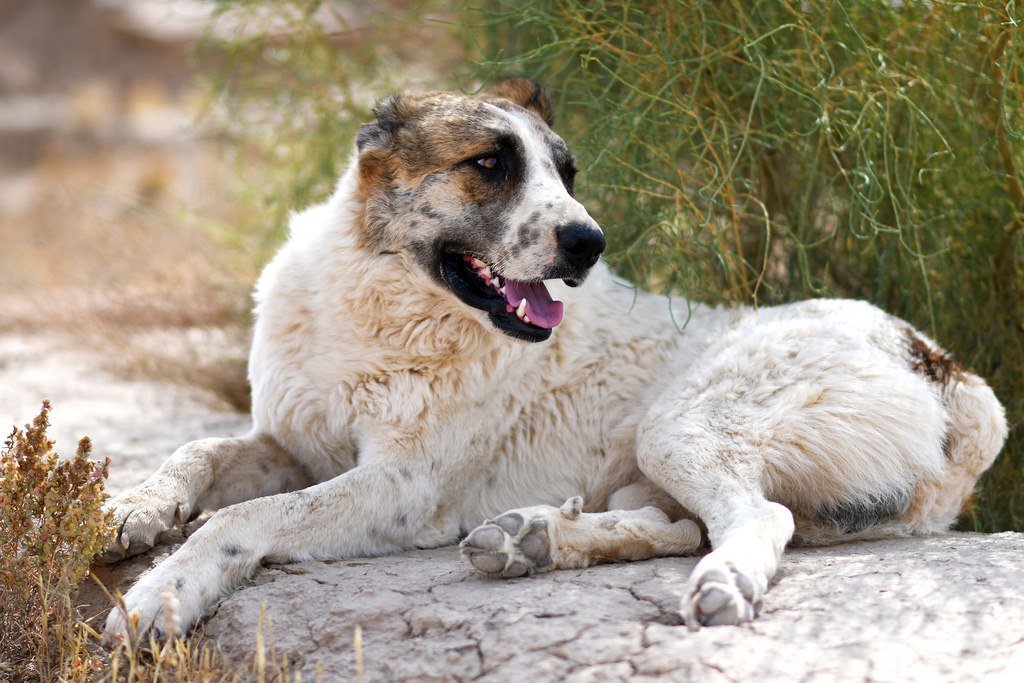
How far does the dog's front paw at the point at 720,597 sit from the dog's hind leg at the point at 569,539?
531 mm

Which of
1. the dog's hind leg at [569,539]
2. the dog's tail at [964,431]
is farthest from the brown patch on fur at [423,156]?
the dog's tail at [964,431]

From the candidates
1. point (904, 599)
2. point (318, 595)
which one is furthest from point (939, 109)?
point (318, 595)

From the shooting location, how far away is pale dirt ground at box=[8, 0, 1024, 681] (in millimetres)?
2510

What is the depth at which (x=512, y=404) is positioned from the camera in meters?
3.82

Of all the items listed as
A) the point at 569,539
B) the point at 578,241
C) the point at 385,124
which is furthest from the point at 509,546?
the point at 385,124

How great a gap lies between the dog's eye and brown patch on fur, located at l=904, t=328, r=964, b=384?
1647 millimetres

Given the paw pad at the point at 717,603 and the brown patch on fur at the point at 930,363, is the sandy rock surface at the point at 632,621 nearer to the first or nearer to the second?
the paw pad at the point at 717,603

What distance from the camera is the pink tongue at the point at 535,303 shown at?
11.5ft

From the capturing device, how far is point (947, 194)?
4.75m

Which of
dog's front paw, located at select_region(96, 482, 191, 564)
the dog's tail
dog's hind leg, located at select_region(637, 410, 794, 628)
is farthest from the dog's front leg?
the dog's tail

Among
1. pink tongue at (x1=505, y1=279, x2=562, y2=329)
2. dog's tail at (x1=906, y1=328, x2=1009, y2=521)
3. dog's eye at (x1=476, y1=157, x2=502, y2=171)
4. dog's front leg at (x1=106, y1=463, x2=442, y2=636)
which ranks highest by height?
dog's eye at (x1=476, y1=157, x2=502, y2=171)

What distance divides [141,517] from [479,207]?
5.02 feet

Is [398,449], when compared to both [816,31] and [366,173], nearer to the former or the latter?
[366,173]

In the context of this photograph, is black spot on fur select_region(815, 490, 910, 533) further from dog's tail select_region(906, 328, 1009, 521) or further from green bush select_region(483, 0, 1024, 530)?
green bush select_region(483, 0, 1024, 530)
